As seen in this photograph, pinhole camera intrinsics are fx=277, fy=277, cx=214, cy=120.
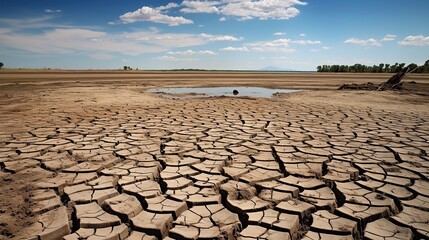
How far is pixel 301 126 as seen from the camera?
4.74m

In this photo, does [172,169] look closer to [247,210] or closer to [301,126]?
[247,210]

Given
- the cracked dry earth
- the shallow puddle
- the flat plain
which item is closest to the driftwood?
the shallow puddle

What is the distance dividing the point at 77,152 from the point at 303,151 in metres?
2.65

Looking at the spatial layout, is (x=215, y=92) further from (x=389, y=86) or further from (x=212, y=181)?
(x=212, y=181)

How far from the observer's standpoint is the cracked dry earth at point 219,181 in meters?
1.76

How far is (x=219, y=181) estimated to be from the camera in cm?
243

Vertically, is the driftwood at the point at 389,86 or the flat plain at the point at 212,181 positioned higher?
the driftwood at the point at 389,86

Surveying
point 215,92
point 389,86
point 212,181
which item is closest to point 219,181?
point 212,181

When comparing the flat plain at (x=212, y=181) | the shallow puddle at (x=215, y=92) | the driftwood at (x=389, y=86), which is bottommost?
the flat plain at (x=212, y=181)

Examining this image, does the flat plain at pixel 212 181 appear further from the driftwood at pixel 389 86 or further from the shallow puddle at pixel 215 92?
the driftwood at pixel 389 86

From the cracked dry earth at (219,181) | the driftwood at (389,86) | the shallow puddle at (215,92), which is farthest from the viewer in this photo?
the driftwood at (389,86)

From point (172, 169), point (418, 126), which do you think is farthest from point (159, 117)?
point (418, 126)

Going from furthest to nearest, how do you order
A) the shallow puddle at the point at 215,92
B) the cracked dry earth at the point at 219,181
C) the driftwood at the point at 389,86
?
1. the driftwood at the point at 389,86
2. the shallow puddle at the point at 215,92
3. the cracked dry earth at the point at 219,181

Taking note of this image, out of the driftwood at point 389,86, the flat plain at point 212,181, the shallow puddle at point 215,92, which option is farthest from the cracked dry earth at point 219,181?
the driftwood at point 389,86
